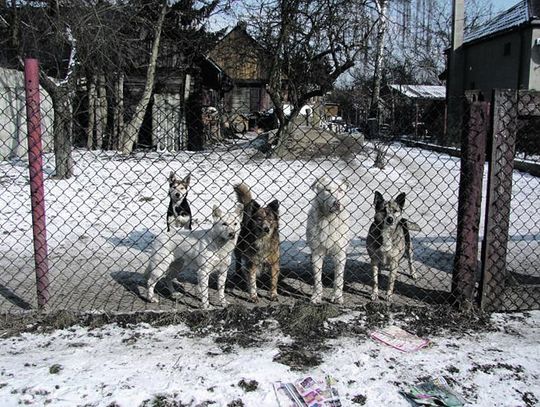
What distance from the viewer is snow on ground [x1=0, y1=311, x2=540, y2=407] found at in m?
2.41

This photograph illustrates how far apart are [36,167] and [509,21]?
23.0 m

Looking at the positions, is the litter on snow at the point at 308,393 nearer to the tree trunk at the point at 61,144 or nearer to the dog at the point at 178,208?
the dog at the point at 178,208

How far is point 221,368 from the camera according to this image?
265cm

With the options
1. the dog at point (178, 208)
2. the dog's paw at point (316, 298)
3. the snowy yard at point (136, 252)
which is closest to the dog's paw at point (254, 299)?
the snowy yard at point (136, 252)

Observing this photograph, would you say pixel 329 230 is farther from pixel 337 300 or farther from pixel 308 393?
pixel 308 393

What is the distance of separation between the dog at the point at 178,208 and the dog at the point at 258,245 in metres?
1.77

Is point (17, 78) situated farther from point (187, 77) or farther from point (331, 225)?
point (331, 225)

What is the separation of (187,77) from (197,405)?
19016 mm

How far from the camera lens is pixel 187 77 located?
20.0 m

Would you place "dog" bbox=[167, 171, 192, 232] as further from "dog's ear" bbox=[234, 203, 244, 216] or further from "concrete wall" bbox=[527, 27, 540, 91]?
"concrete wall" bbox=[527, 27, 540, 91]

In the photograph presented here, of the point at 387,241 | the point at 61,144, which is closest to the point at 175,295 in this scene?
the point at 387,241

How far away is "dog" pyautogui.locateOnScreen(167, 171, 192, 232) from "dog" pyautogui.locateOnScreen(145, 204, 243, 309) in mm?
1826

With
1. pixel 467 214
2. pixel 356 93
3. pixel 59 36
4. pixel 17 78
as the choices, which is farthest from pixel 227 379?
pixel 356 93

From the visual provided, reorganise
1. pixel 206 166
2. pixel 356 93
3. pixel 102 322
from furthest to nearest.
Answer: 1. pixel 356 93
2. pixel 206 166
3. pixel 102 322
